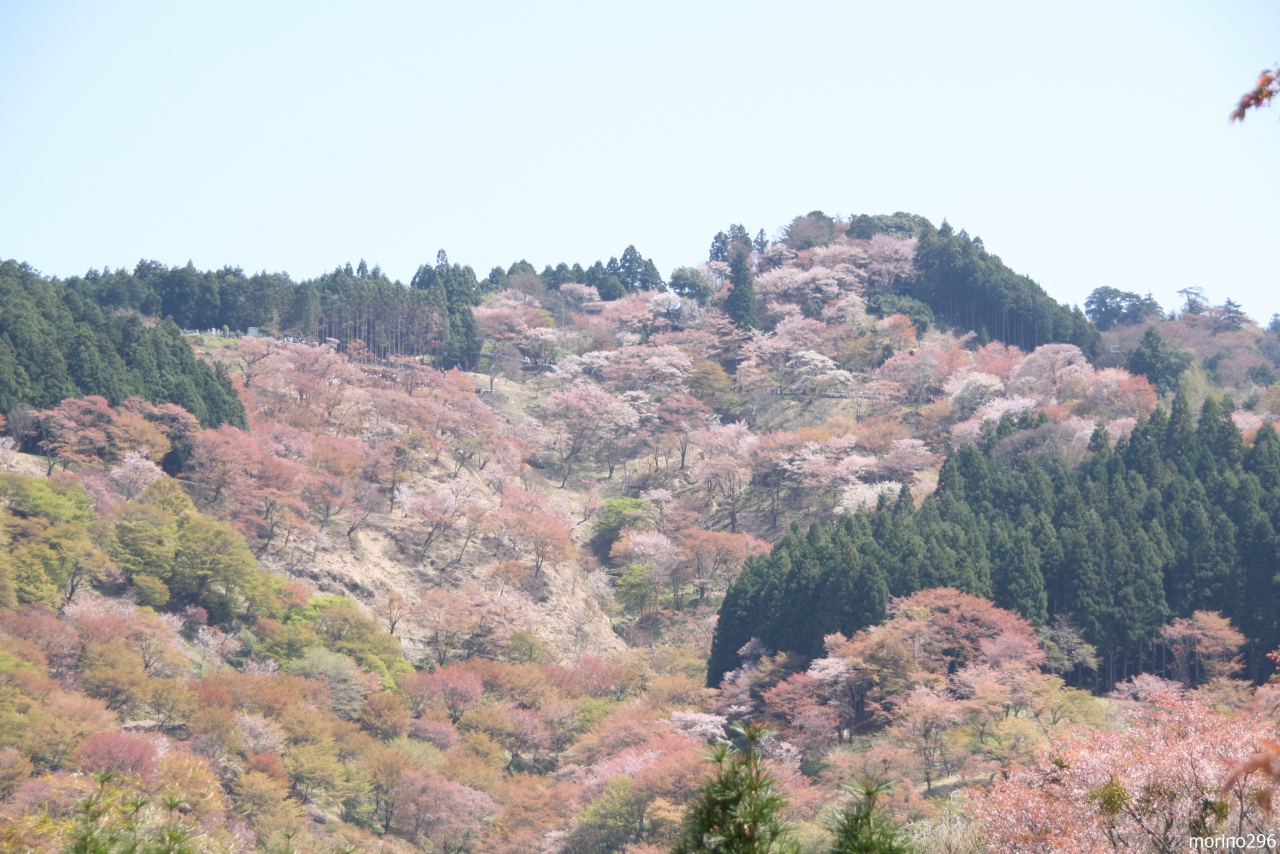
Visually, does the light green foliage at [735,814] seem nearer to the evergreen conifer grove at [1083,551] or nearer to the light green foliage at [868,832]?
the light green foliage at [868,832]

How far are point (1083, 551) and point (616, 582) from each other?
1900cm

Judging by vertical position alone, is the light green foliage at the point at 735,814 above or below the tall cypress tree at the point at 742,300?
below

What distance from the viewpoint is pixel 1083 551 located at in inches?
1454

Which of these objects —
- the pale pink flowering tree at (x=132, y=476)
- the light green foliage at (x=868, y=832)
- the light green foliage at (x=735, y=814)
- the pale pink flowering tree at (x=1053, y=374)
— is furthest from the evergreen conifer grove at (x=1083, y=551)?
the light green foliage at (x=735, y=814)

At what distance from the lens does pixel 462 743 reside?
3666cm

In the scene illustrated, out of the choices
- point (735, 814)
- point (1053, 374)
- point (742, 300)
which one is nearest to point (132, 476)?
point (735, 814)

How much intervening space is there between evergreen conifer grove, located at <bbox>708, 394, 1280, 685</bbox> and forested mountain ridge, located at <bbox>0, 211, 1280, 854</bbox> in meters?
0.13

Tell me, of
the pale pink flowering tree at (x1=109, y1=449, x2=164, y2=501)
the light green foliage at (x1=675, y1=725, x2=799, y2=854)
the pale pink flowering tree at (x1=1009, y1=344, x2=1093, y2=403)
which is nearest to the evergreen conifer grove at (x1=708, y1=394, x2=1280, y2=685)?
the pale pink flowering tree at (x1=1009, y1=344, x2=1093, y2=403)

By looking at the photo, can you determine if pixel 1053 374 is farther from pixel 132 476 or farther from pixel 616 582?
pixel 132 476

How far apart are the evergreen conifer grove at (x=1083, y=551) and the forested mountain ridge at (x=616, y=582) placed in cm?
13

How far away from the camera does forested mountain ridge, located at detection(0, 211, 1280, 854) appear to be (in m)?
29.2

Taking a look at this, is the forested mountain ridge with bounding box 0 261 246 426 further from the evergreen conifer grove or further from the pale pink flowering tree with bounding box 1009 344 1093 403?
the pale pink flowering tree with bounding box 1009 344 1093 403

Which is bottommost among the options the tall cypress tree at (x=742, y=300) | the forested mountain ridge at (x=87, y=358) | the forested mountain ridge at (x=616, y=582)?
the forested mountain ridge at (x=616, y=582)

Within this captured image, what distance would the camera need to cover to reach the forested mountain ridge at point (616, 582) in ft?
95.9
